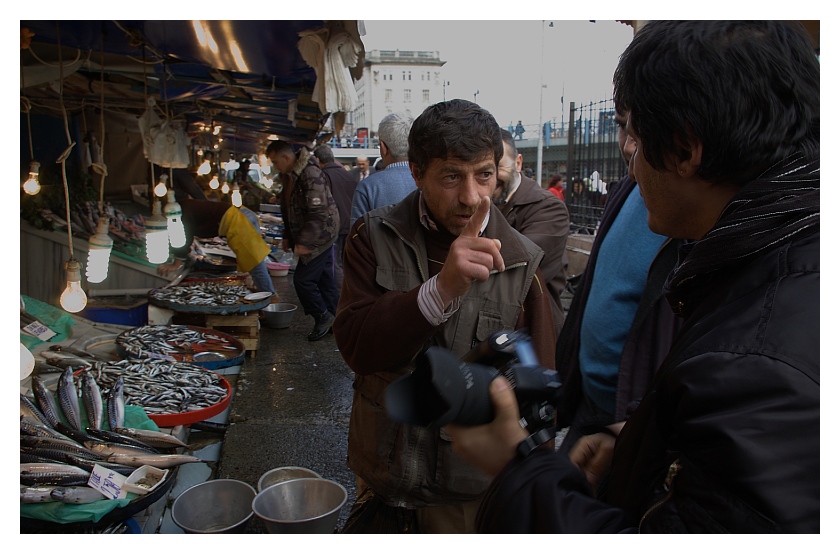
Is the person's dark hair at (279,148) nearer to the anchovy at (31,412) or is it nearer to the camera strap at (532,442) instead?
the anchovy at (31,412)

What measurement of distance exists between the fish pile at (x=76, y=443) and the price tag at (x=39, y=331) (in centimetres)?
140

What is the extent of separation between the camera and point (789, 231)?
0.93m

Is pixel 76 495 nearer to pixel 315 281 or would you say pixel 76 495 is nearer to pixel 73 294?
pixel 73 294

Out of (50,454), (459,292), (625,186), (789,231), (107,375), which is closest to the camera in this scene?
(789,231)

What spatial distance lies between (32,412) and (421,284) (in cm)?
302

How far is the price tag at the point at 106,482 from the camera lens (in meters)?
2.74

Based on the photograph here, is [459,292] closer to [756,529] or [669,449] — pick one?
[669,449]

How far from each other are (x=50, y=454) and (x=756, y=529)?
3.36 metres

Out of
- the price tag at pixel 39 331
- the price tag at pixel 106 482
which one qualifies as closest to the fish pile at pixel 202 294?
the price tag at pixel 39 331

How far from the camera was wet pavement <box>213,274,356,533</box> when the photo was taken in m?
4.05

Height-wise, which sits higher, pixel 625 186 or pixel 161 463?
pixel 625 186
